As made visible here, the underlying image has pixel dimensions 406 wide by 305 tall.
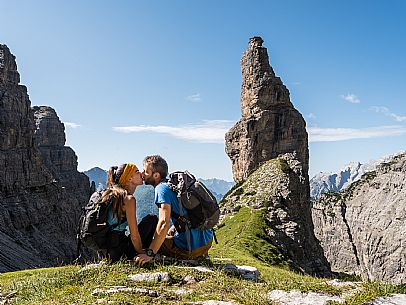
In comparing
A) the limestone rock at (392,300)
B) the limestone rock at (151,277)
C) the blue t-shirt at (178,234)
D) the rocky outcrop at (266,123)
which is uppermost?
the rocky outcrop at (266,123)

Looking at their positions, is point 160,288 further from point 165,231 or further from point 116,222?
point 116,222

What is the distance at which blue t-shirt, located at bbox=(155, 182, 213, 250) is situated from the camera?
12398mm

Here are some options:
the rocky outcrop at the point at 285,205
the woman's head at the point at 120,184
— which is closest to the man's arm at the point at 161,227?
the woman's head at the point at 120,184

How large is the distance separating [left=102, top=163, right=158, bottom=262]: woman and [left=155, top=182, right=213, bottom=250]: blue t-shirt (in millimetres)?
762

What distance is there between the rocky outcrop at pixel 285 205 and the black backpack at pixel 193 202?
3846cm

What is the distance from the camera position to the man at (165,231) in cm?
1219

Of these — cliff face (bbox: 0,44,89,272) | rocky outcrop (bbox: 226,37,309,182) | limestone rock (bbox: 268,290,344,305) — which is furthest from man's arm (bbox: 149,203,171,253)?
cliff face (bbox: 0,44,89,272)

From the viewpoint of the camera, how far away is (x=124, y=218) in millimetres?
12742

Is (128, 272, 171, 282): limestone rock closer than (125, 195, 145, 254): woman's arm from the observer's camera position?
Yes

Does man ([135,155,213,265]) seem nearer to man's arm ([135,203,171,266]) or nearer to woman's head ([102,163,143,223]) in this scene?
man's arm ([135,203,171,266])

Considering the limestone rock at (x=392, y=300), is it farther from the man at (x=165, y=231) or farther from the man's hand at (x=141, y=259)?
the man's hand at (x=141, y=259)

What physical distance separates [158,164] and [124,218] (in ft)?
6.52

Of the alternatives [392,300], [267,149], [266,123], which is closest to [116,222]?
[392,300]

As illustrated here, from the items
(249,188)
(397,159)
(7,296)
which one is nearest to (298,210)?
(249,188)
